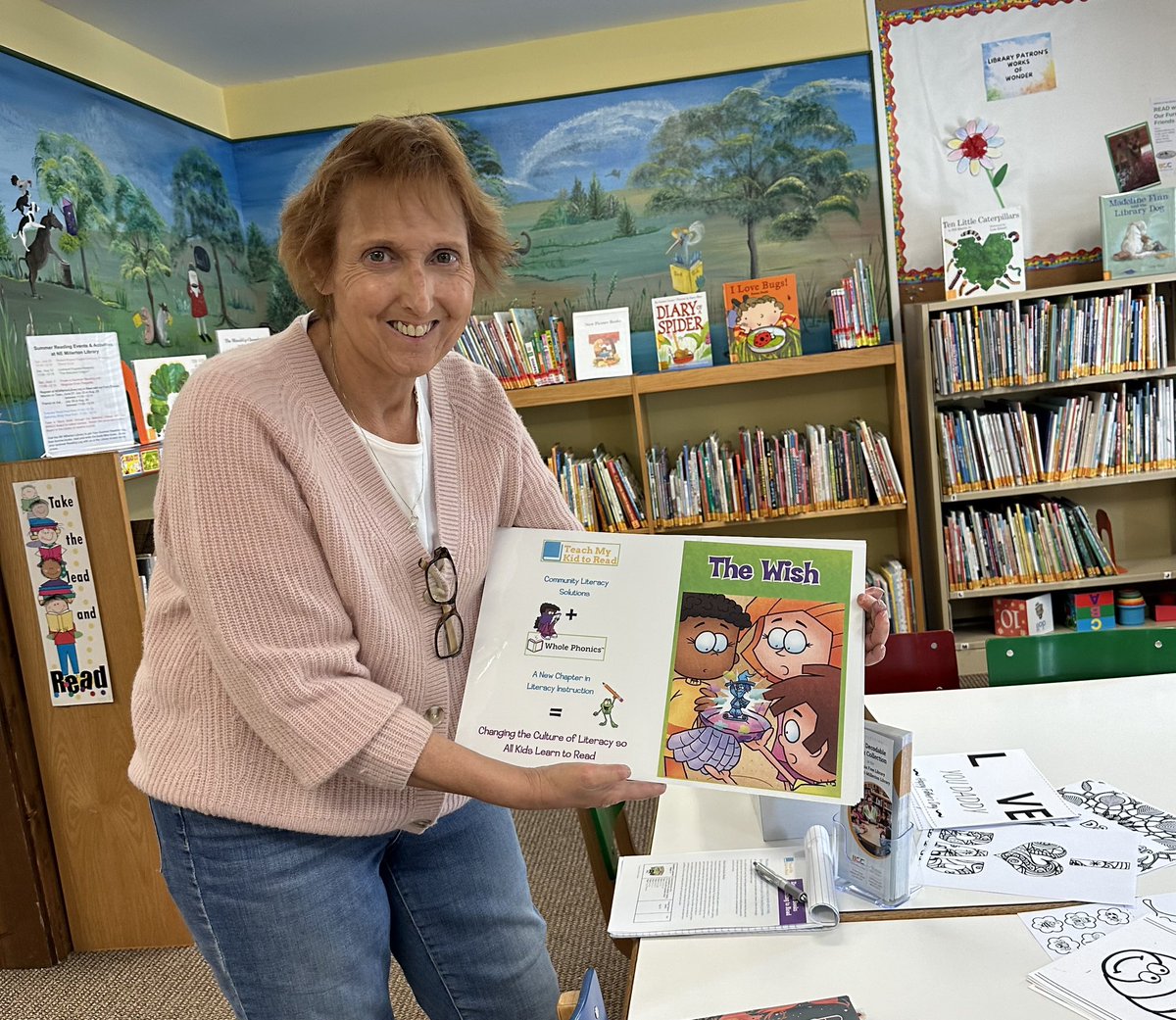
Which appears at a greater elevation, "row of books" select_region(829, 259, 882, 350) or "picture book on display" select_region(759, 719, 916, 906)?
"row of books" select_region(829, 259, 882, 350)

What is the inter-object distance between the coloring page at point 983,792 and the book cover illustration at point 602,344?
2.86 meters

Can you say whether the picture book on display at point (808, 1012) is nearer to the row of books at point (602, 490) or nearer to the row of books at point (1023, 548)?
the row of books at point (602, 490)

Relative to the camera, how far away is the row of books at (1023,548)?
172 inches

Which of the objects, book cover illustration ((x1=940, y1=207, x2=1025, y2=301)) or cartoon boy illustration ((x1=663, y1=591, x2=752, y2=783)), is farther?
book cover illustration ((x1=940, y1=207, x2=1025, y2=301))

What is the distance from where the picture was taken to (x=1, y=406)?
9.78 ft

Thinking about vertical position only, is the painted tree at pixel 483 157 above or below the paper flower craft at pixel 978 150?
above

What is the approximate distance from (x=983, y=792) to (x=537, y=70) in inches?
150

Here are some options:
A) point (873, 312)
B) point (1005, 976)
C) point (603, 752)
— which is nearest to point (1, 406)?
point (603, 752)

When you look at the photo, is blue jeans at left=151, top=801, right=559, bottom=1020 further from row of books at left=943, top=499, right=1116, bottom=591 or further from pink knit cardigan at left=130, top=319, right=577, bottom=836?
row of books at left=943, top=499, right=1116, bottom=591

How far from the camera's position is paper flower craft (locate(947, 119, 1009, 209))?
4465mm

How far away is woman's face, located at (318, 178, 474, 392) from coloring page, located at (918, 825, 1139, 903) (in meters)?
1.04

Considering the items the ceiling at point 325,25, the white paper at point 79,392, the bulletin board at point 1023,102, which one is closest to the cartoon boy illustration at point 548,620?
the white paper at point 79,392

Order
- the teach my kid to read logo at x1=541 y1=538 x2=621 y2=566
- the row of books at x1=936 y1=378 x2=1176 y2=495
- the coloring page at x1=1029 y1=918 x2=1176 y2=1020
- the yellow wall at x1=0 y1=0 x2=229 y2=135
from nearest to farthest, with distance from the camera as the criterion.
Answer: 1. the coloring page at x1=1029 y1=918 x2=1176 y2=1020
2. the teach my kid to read logo at x1=541 y1=538 x2=621 y2=566
3. the yellow wall at x1=0 y1=0 x2=229 y2=135
4. the row of books at x1=936 y1=378 x2=1176 y2=495

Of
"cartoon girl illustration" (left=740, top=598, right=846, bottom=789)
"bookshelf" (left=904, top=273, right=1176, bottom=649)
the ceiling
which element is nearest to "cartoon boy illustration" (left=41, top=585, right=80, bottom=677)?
the ceiling
